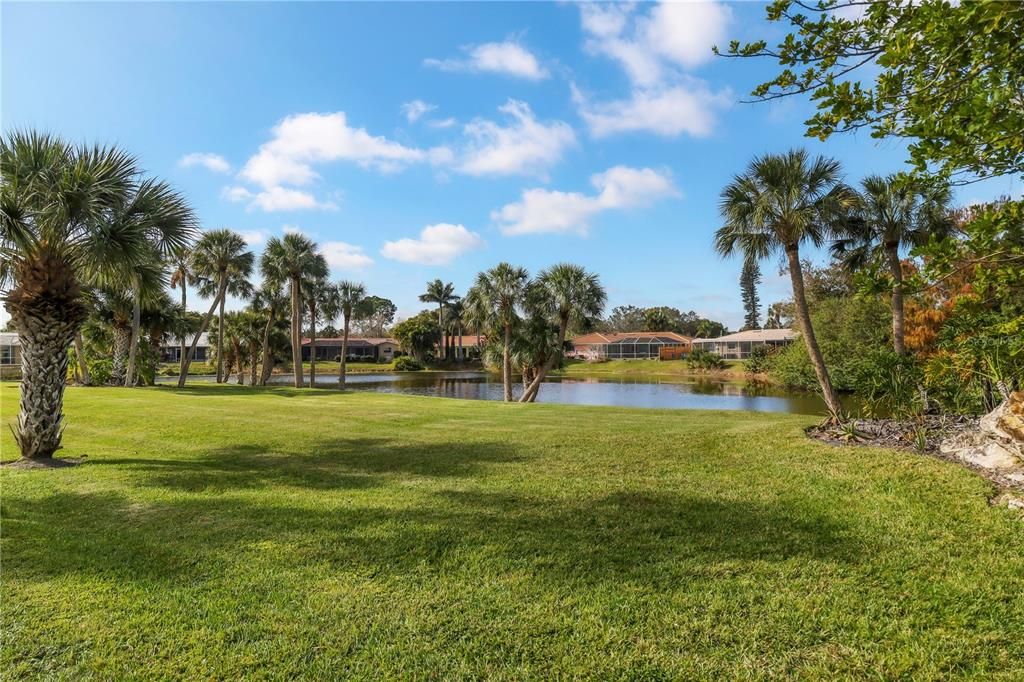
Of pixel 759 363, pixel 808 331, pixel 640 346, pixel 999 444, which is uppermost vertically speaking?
pixel 640 346

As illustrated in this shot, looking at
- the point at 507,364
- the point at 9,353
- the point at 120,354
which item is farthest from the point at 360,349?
the point at 507,364

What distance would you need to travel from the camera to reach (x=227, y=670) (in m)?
2.91

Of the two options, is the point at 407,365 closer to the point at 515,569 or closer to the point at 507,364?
the point at 507,364

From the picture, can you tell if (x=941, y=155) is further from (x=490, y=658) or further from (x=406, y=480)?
(x=406, y=480)

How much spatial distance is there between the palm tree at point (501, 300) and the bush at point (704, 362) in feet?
102

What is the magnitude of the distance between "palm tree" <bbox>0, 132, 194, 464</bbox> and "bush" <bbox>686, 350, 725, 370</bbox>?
1922 inches

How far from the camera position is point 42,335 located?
26.5ft

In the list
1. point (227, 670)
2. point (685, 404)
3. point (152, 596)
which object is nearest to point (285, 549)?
point (152, 596)

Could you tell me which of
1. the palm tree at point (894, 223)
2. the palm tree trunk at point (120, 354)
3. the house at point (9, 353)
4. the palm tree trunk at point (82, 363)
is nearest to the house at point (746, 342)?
the palm tree at point (894, 223)

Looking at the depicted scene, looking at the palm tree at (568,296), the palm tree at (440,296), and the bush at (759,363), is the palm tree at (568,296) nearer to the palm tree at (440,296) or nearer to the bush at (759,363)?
the bush at (759,363)

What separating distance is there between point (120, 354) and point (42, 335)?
22.7 meters

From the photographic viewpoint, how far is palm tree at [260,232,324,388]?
28531 millimetres

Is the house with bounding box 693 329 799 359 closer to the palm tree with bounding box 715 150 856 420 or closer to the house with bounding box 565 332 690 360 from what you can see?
the house with bounding box 565 332 690 360

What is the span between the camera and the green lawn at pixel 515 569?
118 inches
